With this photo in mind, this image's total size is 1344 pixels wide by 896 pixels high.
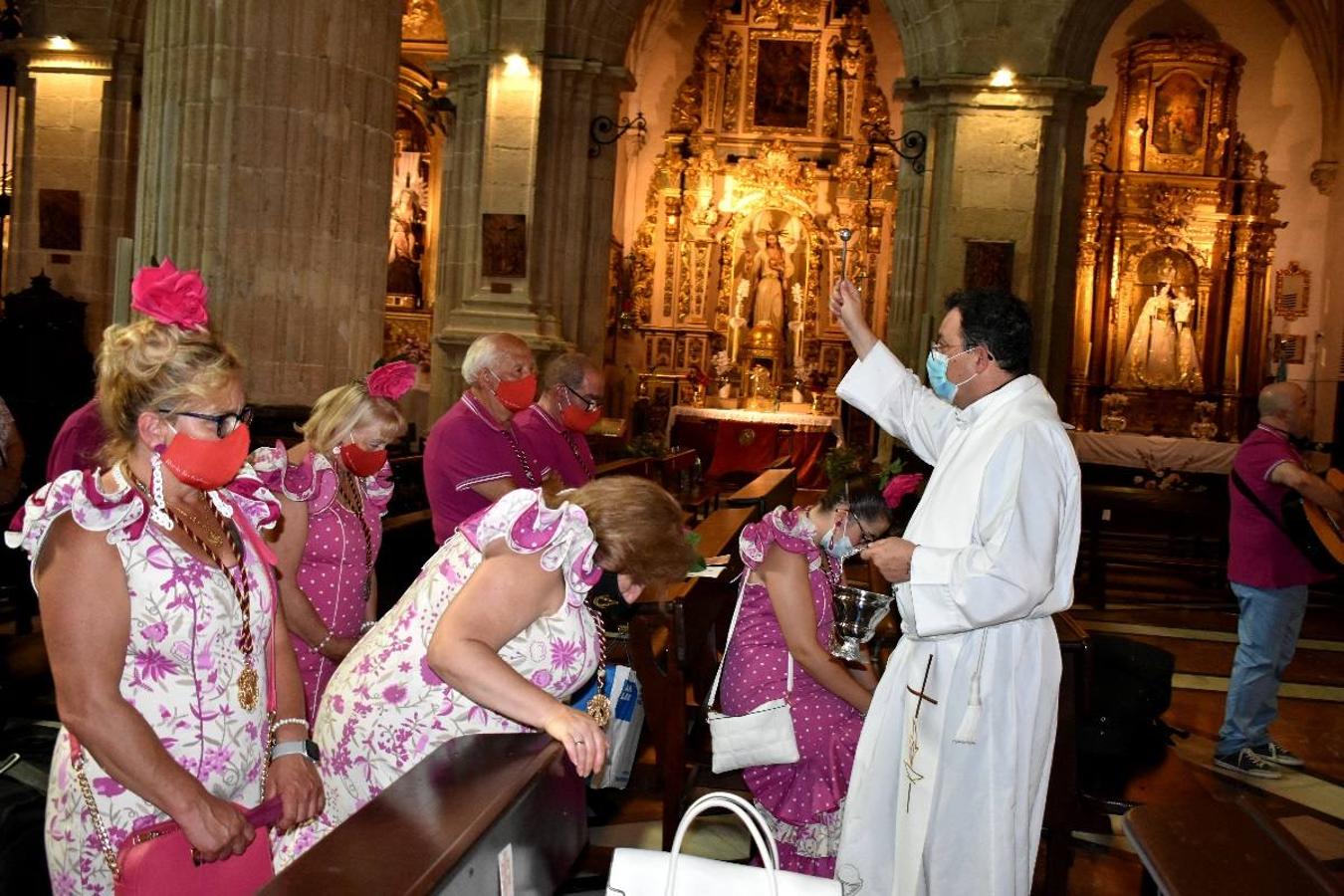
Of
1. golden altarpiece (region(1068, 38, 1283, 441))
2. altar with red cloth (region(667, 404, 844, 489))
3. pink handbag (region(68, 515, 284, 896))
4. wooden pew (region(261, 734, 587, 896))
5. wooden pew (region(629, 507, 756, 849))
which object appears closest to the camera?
wooden pew (region(261, 734, 587, 896))

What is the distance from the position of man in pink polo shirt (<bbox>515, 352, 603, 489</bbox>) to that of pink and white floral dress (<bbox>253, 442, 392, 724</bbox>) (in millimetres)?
1748

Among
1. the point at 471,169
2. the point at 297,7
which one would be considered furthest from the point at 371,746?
the point at 471,169

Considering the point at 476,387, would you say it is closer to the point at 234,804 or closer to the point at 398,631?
the point at 398,631

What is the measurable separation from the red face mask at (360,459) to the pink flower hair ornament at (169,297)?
4.77ft

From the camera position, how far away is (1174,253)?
63.5 feet

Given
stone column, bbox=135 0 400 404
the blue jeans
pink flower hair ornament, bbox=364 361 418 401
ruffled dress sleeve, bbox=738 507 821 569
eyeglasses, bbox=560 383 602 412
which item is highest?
stone column, bbox=135 0 400 404

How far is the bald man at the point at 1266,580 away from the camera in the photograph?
5825mm

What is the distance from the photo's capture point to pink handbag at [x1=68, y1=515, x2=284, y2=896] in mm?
2125

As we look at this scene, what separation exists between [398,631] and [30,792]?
0.76 m

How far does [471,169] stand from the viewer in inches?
545

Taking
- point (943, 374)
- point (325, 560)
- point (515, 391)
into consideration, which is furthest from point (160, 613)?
point (515, 391)

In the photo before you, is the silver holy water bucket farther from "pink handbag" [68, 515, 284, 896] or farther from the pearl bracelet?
"pink handbag" [68, 515, 284, 896]

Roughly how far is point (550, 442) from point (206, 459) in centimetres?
321

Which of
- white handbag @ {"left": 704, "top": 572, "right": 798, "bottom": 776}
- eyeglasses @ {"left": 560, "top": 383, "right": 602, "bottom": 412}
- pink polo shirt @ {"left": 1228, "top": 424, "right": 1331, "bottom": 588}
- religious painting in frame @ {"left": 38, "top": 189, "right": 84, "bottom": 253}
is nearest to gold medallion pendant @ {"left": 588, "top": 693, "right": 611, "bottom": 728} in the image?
white handbag @ {"left": 704, "top": 572, "right": 798, "bottom": 776}
